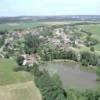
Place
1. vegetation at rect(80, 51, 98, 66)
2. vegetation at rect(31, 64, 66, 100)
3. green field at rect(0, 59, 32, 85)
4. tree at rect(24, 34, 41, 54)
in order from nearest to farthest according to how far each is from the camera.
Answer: vegetation at rect(31, 64, 66, 100)
green field at rect(0, 59, 32, 85)
vegetation at rect(80, 51, 98, 66)
tree at rect(24, 34, 41, 54)

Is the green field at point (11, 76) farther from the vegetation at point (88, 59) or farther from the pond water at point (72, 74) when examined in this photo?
the vegetation at point (88, 59)

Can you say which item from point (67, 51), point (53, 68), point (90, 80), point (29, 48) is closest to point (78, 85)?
point (90, 80)

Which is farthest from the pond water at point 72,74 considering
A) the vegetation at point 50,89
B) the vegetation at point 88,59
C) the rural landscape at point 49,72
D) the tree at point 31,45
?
the tree at point 31,45

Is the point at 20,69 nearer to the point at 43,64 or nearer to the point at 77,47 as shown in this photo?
the point at 43,64

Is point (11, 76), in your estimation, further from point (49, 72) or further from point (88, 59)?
point (88, 59)

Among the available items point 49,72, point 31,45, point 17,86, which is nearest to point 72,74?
point 49,72

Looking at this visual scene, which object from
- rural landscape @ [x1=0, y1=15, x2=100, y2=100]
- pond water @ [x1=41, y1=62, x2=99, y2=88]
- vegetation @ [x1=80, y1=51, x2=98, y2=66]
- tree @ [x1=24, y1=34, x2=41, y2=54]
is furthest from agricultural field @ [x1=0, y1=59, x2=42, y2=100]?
tree @ [x1=24, y1=34, x2=41, y2=54]

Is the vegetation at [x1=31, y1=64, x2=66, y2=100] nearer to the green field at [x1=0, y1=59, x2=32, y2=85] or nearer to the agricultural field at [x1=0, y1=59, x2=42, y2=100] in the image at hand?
the agricultural field at [x1=0, y1=59, x2=42, y2=100]
